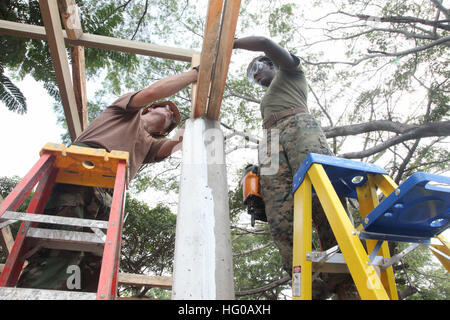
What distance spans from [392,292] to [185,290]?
86cm

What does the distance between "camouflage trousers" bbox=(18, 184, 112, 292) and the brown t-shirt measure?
1.07ft

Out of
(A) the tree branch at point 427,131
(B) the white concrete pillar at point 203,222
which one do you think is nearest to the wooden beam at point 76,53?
(B) the white concrete pillar at point 203,222

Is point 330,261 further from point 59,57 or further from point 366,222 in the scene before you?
point 59,57

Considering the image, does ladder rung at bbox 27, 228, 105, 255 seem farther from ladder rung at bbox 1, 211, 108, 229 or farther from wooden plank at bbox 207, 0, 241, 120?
wooden plank at bbox 207, 0, 241, 120

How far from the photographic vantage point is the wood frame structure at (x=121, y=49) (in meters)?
1.37

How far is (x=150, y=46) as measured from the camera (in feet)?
9.40

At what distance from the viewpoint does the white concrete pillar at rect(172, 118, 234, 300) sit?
1171 mm

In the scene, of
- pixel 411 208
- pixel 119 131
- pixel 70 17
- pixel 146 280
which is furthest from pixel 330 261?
pixel 70 17

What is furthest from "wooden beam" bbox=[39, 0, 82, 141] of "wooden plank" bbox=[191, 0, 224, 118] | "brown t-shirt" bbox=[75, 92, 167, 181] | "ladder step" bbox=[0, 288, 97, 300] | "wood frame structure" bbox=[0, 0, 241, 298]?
"ladder step" bbox=[0, 288, 97, 300]

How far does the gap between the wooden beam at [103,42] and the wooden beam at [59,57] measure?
0.37 meters

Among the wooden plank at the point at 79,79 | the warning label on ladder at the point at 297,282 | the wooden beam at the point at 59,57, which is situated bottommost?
the warning label on ladder at the point at 297,282

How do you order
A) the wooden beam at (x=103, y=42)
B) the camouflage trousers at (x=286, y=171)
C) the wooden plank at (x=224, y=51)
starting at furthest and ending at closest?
the wooden beam at (x=103, y=42)
the camouflage trousers at (x=286, y=171)
the wooden plank at (x=224, y=51)

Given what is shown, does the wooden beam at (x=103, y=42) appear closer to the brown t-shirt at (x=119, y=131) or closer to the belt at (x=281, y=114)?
the brown t-shirt at (x=119, y=131)
